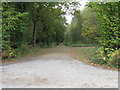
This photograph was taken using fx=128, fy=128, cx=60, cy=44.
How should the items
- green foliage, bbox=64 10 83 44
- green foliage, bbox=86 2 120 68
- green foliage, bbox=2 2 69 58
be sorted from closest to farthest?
green foliage, bbox=86 2 120 68 → green foliage, bbox=2 2 69 58 → green foliage, bbox=64 10 83 44

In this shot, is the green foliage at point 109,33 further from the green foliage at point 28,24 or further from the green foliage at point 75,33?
the green foliage at point 75,33

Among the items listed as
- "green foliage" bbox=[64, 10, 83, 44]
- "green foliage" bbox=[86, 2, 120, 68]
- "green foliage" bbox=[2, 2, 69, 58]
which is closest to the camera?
"green foliage" bbox=[86, 2, 120, 68]

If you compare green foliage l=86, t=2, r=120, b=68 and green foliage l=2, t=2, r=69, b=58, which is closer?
green foliage l=86, t=2, r=120, b=68

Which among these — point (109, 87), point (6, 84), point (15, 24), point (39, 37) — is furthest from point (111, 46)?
point (39, 37)

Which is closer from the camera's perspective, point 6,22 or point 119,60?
point 119,60

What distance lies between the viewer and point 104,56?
682 centimetres

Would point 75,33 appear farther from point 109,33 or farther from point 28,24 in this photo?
point 109,33

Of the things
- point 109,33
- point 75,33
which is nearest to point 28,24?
point 109,33

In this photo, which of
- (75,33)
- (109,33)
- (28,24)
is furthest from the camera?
(75,33)

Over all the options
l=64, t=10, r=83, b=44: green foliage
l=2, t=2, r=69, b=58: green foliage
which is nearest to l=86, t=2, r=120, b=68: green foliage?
l=2, t=2, r=69, b=58: green foliage

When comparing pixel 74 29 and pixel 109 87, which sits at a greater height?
pixel 74 29

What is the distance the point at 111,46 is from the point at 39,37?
15.6 m

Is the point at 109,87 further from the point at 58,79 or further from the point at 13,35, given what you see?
the point at 13,35

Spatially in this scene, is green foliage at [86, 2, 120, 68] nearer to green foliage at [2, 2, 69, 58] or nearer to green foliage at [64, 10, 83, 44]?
green foliage at [2, 2, 69, 58]
